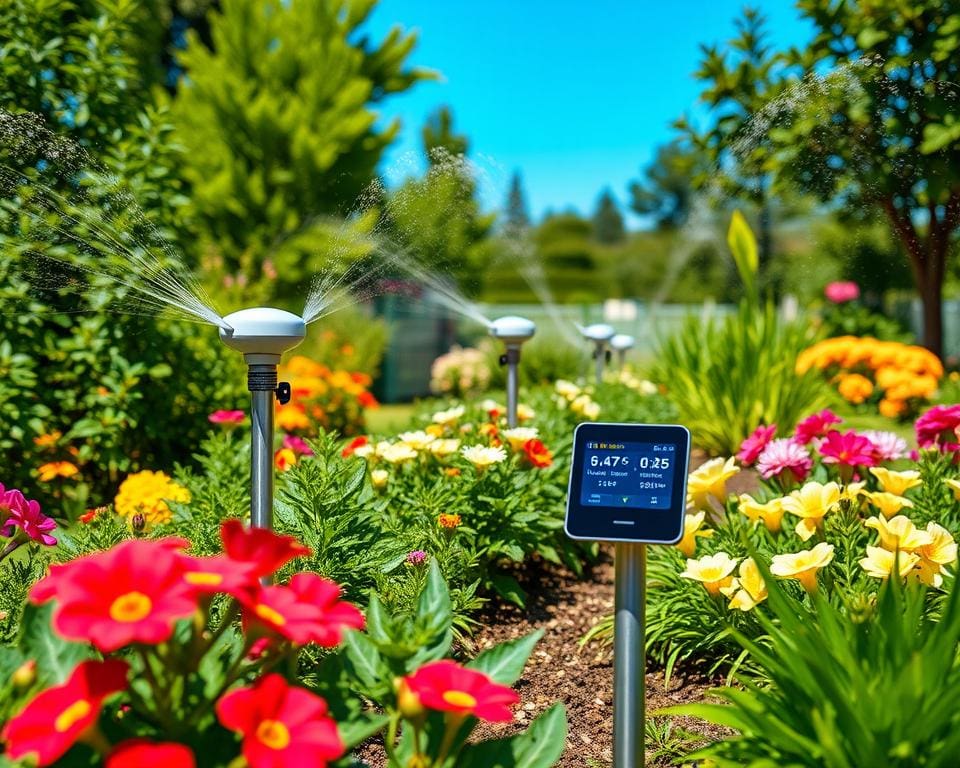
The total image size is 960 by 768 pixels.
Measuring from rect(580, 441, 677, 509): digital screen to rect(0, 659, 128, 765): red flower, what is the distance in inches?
37.9

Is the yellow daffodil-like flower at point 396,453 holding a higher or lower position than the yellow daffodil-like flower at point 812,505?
higher

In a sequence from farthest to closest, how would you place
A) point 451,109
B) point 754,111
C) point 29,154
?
point 451,109 < point 754,111 < point 29,154

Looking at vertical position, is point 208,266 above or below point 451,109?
below

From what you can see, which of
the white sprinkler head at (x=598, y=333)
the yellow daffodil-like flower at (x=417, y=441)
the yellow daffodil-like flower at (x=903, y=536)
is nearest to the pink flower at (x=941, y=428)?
the yellow daffodil-like flower at (x=903, y=536)

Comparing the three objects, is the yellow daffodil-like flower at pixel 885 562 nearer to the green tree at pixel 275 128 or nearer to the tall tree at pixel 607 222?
the green tree at pixel 275 128

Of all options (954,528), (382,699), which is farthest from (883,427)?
(382,699)

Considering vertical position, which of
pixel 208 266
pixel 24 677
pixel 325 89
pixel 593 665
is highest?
pixel 325 89

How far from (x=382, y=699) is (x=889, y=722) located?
864 mm

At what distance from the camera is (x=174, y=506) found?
3074mm

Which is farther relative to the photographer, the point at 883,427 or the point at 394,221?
the point at 883,427

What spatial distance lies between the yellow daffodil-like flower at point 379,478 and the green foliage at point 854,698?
67.0 inches

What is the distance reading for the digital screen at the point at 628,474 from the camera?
177cm

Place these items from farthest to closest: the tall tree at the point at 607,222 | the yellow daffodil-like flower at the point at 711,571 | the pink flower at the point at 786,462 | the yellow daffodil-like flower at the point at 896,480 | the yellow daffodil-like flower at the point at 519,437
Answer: the tall tree at the point at 607,222, the yellow daffodil-like flower at the point at 519,437, the pink flower at the point at 786,462, the yellow daffodil-like flower at the point at 896,480, the yellow daffodil-like flower at the point at 711,571

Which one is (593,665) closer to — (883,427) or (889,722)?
(889,722)
